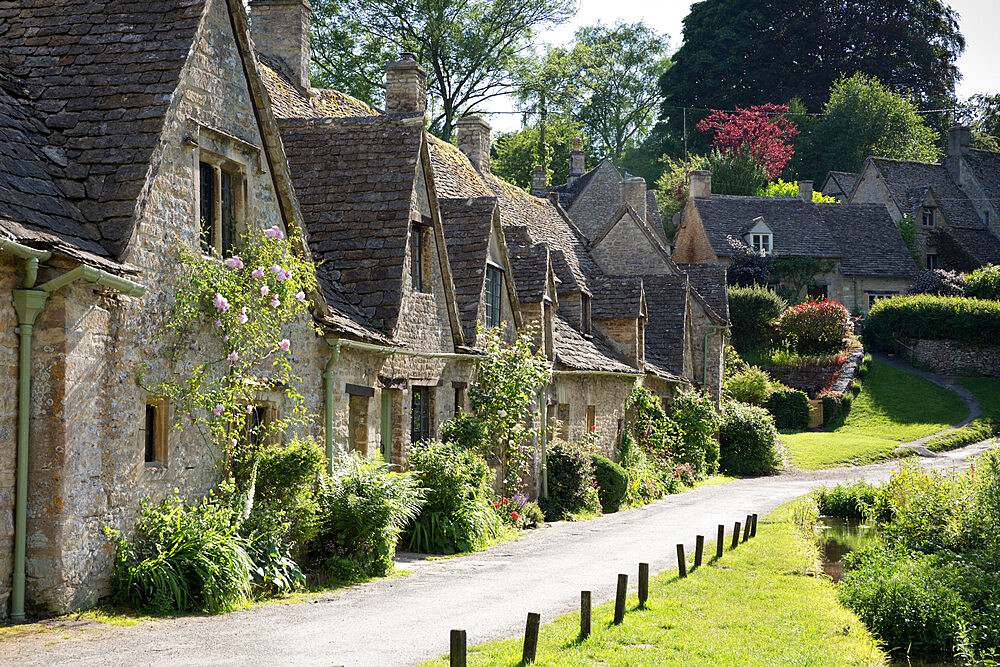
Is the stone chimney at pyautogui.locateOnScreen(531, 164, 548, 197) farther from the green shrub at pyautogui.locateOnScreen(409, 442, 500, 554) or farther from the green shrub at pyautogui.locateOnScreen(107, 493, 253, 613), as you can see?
the green shrub at pyautogui.locateOnScreen(107, 493, 253, 613)

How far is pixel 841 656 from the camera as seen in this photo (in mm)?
10773

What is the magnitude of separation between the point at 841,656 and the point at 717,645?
4.35 feet

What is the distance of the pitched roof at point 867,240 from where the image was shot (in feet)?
190

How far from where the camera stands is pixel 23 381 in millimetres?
9961

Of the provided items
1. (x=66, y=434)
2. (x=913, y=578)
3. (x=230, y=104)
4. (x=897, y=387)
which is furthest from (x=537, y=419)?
(x=897, y=387)

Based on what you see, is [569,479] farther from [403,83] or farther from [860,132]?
[860,132]

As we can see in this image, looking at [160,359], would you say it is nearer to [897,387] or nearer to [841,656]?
[841,656]

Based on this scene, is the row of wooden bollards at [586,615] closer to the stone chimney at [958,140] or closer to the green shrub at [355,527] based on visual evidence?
the green shrub at [355,527]

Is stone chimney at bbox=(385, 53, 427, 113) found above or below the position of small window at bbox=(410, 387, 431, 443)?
above

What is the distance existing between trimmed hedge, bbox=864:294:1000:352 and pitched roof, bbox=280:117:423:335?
3818 centimetres

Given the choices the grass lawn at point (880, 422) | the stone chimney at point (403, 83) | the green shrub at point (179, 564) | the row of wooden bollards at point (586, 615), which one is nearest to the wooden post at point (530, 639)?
the row of wooden bollards at point (586, 615)

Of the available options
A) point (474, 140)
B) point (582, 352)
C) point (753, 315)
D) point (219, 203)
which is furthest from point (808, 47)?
point (219, 203)

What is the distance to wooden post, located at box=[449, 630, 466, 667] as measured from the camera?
754cm

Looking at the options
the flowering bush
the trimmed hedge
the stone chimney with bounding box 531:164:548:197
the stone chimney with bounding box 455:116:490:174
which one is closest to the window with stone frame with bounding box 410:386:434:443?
the stone chimney with bounding box 455:116:490:174
